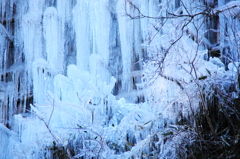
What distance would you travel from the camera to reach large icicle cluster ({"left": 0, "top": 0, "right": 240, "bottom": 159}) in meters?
3.51

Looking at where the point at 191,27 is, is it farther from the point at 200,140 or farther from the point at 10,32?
the point at 10,32

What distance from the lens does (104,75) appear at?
6.35 meters

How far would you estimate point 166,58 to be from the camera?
11.6 feet

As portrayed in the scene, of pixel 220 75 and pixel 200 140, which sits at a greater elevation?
pixel 220 75

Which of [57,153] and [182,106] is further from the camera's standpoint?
[57,153]

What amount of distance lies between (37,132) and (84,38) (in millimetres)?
2880

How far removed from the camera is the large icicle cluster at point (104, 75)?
3514 mm

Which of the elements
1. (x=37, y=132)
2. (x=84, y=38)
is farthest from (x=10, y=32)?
(x=37, y=132)

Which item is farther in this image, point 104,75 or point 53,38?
point 53,38

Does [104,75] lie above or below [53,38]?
below

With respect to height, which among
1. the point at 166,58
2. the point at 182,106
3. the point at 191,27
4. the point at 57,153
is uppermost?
the point at 191,27

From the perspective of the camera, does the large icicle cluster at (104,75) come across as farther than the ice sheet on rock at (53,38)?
No

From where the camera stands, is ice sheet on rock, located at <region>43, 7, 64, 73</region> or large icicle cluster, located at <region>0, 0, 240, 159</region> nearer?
large icicle cluster, located at <region>0, 0, 240, 159</region>

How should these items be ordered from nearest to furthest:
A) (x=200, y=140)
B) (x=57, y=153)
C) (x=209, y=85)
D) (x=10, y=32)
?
(x=200, y=140) → (x=209, y=85) → (x=57, y=153) → (x=10, y=32)
